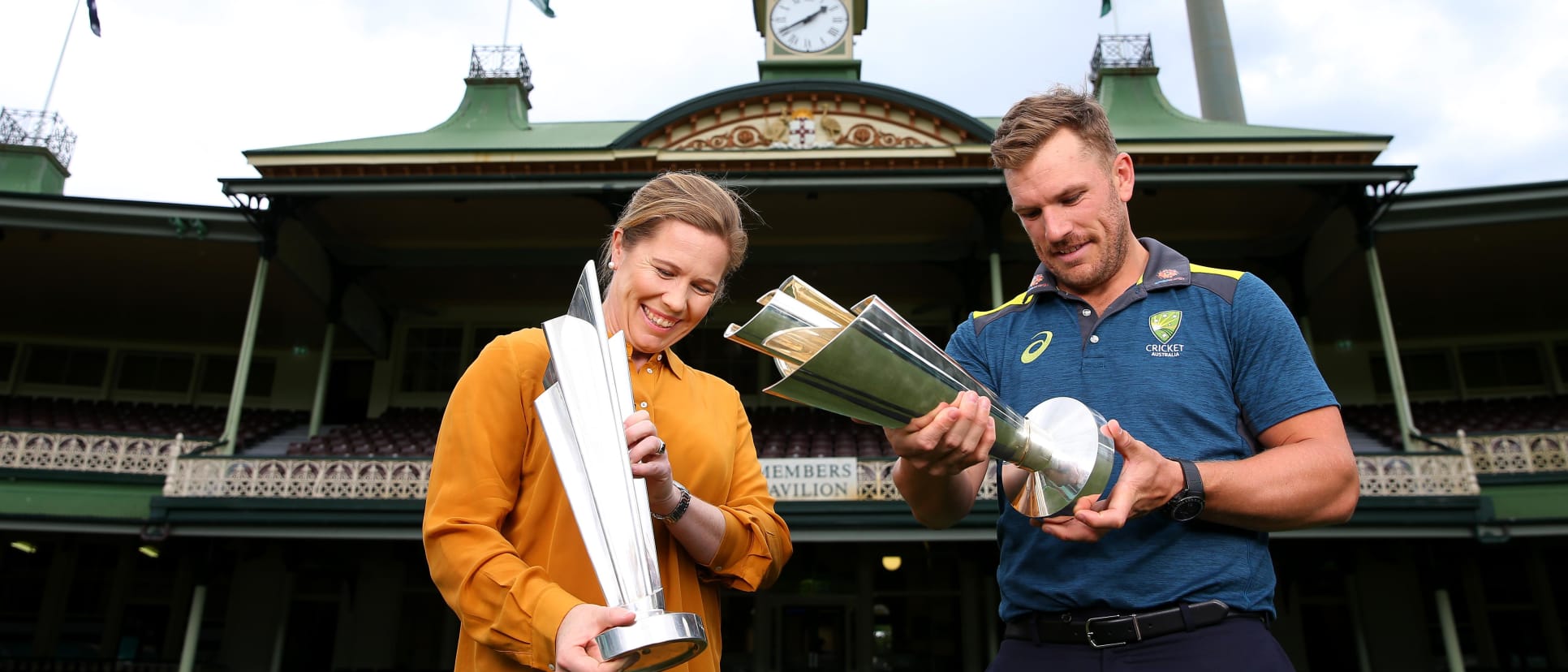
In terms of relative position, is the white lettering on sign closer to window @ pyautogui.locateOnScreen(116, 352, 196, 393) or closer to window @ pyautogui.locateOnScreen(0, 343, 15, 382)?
window @ pyautogui.locateOnScreen(116, 352, 196, 393)

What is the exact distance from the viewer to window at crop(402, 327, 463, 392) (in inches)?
677

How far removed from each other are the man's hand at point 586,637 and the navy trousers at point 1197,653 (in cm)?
99

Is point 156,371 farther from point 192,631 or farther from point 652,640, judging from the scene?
point 652,640

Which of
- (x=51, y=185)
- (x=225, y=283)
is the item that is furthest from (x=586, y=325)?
(x=51, y=185)

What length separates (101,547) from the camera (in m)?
16.0

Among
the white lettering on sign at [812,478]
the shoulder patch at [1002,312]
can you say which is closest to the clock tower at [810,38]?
the white lettering on sign at [812,478]

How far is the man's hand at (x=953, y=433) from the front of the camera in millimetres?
1276

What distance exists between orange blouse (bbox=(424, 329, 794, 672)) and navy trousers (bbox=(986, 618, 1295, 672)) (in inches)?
25.7

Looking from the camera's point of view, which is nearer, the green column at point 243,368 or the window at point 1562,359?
the green column at point 243,368

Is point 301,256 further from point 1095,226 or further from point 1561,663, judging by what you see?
point 1561,663

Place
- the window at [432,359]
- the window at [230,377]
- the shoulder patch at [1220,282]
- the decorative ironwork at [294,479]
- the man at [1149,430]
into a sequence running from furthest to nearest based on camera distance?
1. the window at [230,377]
2. the window at [432,359]
3. the decorative ironwork at [294,479]
4. the shoulder patch at [1220,282]
5. the man at [1149,430]

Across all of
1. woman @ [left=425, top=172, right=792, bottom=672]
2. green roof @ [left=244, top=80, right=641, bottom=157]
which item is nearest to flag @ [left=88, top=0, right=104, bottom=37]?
green roof @ [left=244, top=80, right=641, bottom=157]

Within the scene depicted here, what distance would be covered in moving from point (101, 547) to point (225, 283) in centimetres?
546

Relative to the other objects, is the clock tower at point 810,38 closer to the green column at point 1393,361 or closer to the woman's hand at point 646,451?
the green column at point 1393,361
